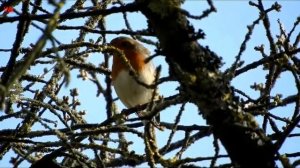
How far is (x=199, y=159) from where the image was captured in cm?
199

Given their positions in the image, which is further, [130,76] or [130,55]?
[130,55]

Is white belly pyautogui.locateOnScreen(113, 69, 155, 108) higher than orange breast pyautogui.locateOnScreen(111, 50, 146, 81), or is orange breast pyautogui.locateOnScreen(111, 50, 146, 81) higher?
orange breast pyautogui.locateOnScreen(111, 50, 146, 81)

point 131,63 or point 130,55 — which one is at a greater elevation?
point 130,55

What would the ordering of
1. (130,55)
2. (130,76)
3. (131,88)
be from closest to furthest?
(130,76) → (131,88) → (130,55)

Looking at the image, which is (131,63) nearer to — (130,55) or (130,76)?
(130,55)

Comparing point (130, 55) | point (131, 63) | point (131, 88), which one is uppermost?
point (130, 55)

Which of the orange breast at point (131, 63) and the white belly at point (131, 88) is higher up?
the orange breast at point (131, 63)

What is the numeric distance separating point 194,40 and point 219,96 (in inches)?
10.8

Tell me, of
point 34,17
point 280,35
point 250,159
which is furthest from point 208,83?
point 280,35

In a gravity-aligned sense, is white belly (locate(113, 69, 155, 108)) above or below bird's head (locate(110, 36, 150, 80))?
below

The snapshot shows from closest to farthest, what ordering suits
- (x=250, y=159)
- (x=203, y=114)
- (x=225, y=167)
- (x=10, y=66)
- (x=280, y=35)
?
(x=250, y=159)
(x=203, y=114)
(x=225, y=167)
(x=10, y=66)
(x=280, y=35)

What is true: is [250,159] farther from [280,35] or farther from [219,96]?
[280,35]

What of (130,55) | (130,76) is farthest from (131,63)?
(130,76)

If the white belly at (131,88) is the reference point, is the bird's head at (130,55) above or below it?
above
